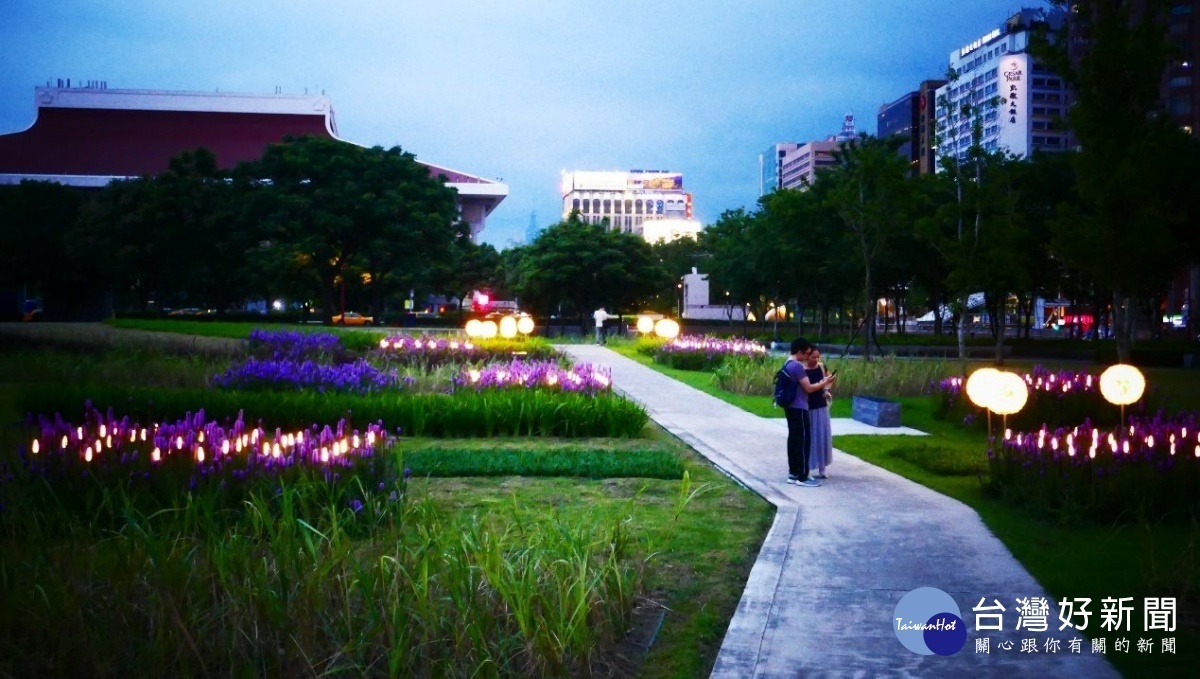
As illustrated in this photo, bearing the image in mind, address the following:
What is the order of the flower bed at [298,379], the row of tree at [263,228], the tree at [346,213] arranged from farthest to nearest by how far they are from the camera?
the row of tree at [263,228], the tree at [346,213], the flower bed at [298,379]

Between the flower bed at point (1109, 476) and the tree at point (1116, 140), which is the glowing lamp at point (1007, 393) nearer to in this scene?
the flower bed at point (1109, 476)

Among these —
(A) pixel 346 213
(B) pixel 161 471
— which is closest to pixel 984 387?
(B) pixel 161 471

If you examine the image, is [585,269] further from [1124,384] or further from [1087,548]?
[1087,548]

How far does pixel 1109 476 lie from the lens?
8547mm

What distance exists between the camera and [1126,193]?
2111cm

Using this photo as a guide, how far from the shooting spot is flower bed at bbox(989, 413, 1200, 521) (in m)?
8.41

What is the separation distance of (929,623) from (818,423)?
4855mm

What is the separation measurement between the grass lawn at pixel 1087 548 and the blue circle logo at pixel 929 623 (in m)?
0.61

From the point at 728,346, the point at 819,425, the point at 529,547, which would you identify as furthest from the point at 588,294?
the point at 529,547

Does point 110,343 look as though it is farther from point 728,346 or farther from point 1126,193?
point 1126,193

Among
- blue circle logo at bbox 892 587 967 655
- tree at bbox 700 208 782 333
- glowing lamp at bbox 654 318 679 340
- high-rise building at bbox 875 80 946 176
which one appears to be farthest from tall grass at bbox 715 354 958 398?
high-rise building at bbox 875 80 946 176

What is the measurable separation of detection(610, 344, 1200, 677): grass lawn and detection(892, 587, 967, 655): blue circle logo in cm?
61

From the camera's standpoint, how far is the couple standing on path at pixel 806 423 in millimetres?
10195

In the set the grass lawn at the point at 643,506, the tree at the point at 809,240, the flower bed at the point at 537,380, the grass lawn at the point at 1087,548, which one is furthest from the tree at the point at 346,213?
the grass lawn at the point at 1087,548
